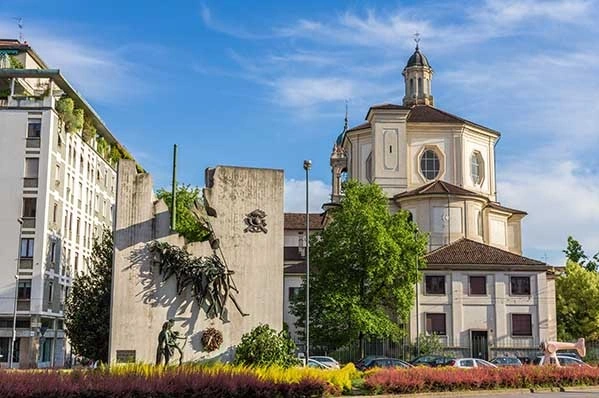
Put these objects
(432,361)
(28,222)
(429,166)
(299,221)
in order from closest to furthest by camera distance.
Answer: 1. (432,361)
2. (28,222)
3. (429,166)
4. (299,221)

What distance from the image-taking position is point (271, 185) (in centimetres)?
2614

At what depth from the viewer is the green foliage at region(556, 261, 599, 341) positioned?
64125 mm

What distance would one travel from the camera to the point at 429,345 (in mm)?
52750

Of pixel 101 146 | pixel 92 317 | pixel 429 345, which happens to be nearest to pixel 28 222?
pixel 101 146

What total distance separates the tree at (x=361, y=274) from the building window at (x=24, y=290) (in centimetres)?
1873

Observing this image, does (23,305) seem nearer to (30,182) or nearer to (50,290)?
(50,290)

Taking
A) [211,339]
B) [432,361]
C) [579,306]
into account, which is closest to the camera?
[211,339]

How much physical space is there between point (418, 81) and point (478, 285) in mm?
29491

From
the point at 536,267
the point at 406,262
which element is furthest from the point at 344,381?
the point at 536,267

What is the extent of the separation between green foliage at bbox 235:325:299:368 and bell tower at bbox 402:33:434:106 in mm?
55723

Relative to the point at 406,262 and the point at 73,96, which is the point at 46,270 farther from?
the point at 406,262

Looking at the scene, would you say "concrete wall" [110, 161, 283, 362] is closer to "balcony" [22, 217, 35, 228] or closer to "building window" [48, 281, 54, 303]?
"balcony" [22, 217, 35, 228]

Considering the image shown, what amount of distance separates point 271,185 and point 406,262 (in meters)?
27.1

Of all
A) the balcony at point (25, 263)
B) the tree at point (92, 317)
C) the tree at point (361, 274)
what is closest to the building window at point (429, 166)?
the tree at point (361, 274)
